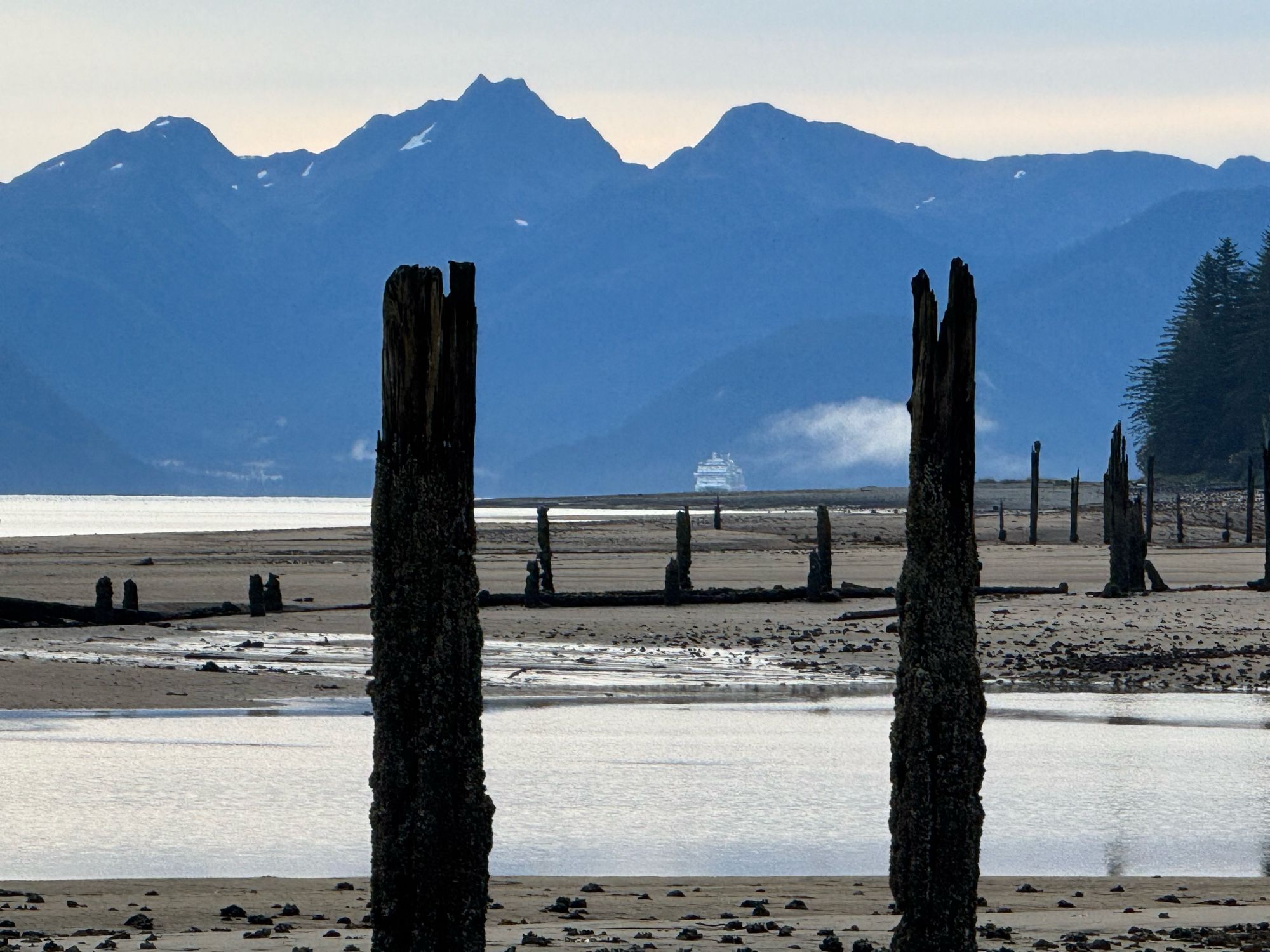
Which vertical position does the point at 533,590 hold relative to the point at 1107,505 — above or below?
below

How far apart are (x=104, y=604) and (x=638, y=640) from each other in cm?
888

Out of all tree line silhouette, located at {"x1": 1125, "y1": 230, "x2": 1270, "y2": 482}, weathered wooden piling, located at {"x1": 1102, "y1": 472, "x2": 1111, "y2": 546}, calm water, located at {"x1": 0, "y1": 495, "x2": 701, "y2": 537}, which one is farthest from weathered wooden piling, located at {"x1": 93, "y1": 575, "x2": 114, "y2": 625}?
tree line silhouette, located at {"x1": 1125, "y1": 230, "x2": 1270, "y2": 482}

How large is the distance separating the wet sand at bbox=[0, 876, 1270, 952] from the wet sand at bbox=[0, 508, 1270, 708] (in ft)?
35.1

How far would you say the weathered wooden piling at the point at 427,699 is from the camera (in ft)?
29.3

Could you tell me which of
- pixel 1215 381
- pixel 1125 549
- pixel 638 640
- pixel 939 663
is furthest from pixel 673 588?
pixel 1215 381

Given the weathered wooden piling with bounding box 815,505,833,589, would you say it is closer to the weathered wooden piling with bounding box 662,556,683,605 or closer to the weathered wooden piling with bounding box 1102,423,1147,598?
the weathered wooden piling with bounding box 662,556,683,605

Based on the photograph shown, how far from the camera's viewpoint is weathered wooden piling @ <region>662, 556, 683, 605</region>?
3578 centimetres

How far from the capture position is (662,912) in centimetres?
1166

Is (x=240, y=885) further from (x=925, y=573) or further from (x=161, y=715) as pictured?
(x=161, y=715)

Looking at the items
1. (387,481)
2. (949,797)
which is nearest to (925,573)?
(949,797)

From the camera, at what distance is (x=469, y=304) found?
28.6ft

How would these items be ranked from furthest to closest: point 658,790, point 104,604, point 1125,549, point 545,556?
1. point 545,556
2. point 1125,549
3. point 104,604
4. point 658,790

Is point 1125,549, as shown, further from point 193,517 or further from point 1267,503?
point 193,517

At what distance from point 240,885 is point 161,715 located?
378 inches
